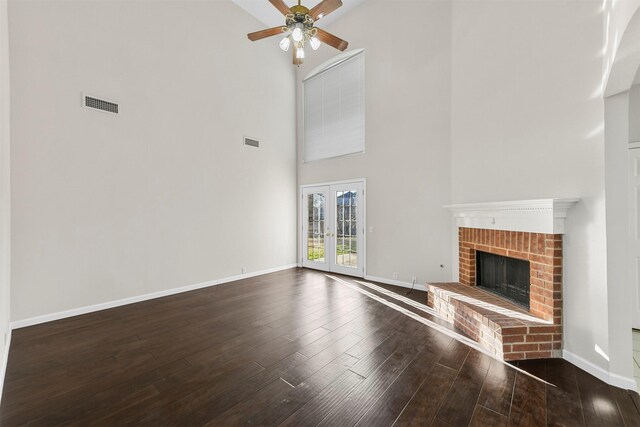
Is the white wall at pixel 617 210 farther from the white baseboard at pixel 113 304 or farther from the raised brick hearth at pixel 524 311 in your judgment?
the white baseboard at pixel 113 304

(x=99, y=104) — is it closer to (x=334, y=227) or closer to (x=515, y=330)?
Result: (x=334, y=227)

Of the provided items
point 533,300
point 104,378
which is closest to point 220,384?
point 104,378

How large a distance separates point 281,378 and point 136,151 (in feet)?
12.9

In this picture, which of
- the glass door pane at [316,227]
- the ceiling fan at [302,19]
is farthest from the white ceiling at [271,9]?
the glass door pane at [316,227]

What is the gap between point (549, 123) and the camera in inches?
105

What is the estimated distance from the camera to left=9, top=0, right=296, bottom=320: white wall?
3328mm

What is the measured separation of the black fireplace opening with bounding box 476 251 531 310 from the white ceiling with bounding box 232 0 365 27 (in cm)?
534

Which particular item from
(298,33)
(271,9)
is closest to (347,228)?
(298,33)

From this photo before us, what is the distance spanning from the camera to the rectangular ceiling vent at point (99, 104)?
3680 millimetres

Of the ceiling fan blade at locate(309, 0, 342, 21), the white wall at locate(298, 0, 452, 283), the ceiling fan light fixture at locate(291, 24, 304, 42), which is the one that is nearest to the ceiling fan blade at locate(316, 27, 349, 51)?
the ceiling fan blade at locate(309, 0, 342, 21)

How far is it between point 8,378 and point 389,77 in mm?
6189

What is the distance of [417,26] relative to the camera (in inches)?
183

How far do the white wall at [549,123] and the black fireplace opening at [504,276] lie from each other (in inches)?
23.8

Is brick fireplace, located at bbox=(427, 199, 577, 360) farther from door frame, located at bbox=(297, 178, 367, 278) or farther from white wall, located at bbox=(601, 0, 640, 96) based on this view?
door frame, located at bbox=(297, 178, 367, 278)
